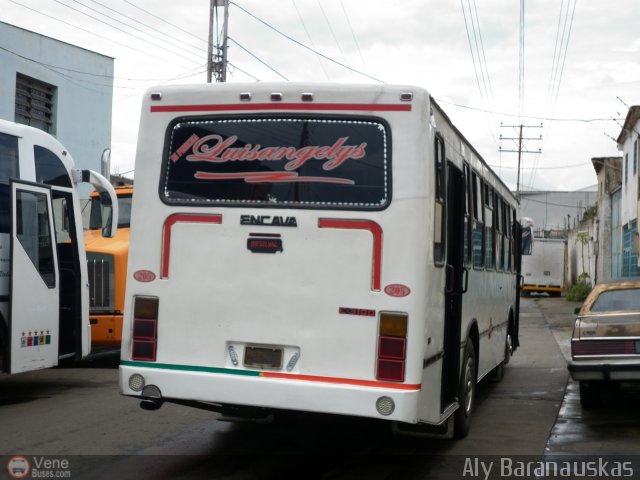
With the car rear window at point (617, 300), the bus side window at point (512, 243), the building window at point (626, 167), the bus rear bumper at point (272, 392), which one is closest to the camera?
the bus rear bumper at point (272, 392)

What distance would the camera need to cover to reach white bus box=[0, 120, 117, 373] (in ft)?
33.8

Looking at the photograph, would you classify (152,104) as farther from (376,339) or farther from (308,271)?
(376,339)

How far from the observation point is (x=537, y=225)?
82625 millimetres

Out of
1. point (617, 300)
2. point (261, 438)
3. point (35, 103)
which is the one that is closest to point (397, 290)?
point (261, 438)

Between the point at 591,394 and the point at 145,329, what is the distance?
20.1ft

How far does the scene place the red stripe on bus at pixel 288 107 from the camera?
6754mm

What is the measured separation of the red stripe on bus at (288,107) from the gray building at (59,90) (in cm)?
1801

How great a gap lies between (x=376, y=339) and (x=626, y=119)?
25.1 m

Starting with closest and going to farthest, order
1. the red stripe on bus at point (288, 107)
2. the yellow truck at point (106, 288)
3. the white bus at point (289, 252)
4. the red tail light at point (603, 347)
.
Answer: the white bus at point (289, 252)
the red stripe on bus at point (288, 107)
the red tail light at point (603, 347)
the yellow truck at point (106, 288)

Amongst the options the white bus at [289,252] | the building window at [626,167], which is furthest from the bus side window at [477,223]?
the building window at [626,167]

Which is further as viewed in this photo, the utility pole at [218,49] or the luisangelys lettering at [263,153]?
the utility pole at [218,49]

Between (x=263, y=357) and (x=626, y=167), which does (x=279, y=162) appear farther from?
(x=626, y=167)

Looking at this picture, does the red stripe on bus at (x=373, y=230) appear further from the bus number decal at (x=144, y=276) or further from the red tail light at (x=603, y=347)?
the red tail light at (x=603, y=347)

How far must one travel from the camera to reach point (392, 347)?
6.56 m
